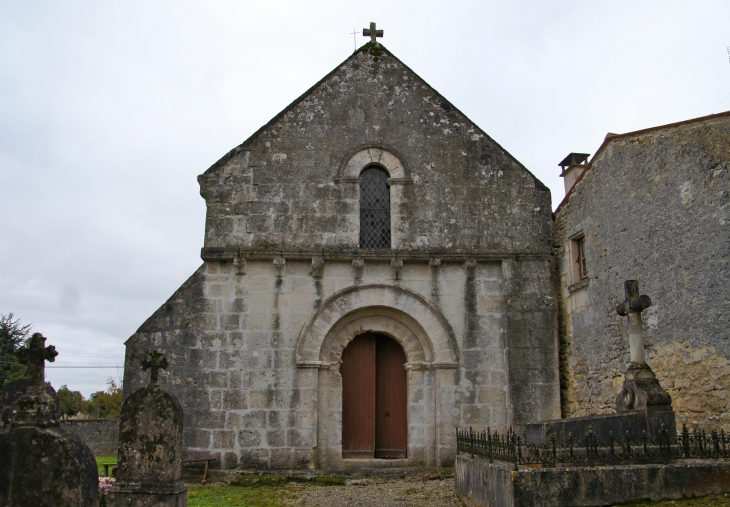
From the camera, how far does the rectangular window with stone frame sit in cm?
1139

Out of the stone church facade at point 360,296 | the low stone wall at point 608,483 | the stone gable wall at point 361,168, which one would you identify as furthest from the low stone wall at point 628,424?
the stone gable wall at point 361,168

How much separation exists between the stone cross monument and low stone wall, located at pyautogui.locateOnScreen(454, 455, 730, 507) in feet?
3.23

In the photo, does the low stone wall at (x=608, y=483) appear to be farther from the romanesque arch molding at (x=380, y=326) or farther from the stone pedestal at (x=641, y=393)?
the romanesque arch molding at (x=380, y=326)

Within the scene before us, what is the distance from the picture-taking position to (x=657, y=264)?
8938mm

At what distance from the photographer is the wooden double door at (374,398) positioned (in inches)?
456

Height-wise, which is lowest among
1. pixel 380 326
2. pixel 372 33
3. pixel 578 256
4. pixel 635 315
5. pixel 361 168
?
pixel 635 315

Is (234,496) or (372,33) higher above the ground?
(372,33)

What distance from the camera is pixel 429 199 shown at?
12.1 metres

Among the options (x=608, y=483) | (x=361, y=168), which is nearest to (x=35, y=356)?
(x=608, y=483)

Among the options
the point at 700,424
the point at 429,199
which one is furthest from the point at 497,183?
the point at 700,424

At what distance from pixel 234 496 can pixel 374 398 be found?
3246 millimetres

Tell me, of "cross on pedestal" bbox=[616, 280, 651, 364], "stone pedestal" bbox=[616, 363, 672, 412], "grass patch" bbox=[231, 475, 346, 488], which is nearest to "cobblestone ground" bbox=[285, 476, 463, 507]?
"grass patch" bbox=[231, 475, 346, 488]

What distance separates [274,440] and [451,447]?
3119mm

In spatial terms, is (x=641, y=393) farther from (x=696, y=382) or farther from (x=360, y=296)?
(x=360, y=296)
